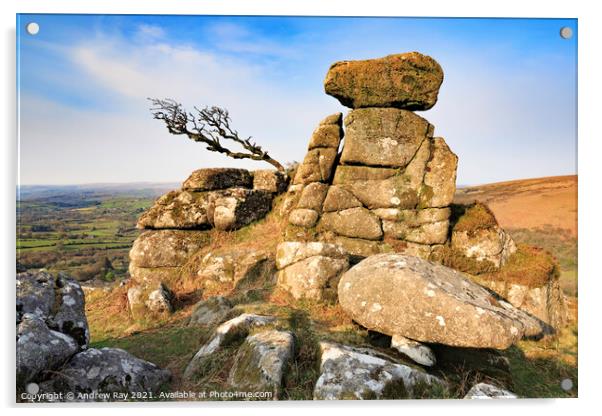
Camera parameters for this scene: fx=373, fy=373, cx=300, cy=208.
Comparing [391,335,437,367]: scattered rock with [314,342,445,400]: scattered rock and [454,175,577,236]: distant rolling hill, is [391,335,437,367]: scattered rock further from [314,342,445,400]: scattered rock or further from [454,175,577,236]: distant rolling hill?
[454,175,577,236]: distant rolling hill

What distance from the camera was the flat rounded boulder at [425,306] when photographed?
20.2 ft

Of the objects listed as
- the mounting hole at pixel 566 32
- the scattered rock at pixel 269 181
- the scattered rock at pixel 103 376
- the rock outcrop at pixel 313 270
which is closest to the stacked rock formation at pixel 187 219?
the scattered rock at pixel 269 181

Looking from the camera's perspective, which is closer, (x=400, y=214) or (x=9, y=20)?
(x=9, y=20)

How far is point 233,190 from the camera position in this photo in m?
13.3

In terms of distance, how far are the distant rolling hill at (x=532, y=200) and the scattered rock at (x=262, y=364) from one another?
20.8 feet

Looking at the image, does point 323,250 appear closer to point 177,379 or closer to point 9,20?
point 177,379

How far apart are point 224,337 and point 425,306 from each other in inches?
145

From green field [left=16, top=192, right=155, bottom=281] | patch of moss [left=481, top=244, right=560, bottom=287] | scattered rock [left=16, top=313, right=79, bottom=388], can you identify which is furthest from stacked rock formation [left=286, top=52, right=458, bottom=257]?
scattered rock [left=16, top=313, right=79, bottom=388]

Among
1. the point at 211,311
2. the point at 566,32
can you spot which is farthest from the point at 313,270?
the point at 566,32

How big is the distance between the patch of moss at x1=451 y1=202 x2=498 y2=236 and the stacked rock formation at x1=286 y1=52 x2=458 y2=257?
0.59 meters

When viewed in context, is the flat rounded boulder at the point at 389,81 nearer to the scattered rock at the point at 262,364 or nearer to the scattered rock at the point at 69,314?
the scattered rock at the point at 262,364

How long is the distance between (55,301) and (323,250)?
5.74 m

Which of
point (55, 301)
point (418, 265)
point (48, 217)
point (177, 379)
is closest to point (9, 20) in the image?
point (48, 217)

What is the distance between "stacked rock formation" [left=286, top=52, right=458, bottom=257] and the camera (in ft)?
36.4
